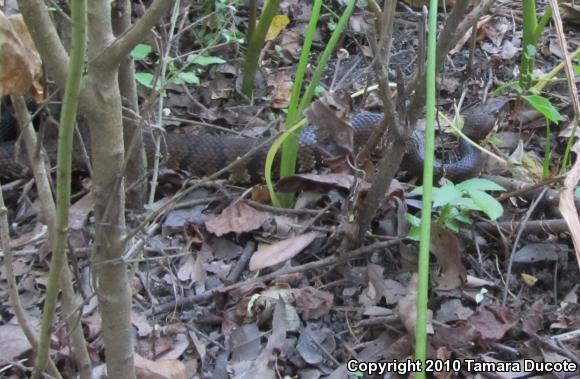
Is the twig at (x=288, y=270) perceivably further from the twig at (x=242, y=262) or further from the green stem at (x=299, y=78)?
the green stem at (x=299, y=78)

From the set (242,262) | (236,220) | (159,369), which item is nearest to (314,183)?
(236,220)

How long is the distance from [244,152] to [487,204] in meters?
1.74

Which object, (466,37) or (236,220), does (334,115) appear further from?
(466,37)

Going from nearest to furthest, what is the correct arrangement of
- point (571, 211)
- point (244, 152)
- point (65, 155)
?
point (65, 155)
point (571, 211)
point (244, 152)

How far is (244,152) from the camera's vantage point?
3.59 m

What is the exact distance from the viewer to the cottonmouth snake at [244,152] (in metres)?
3.33

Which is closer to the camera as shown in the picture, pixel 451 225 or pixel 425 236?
pixel 425 236

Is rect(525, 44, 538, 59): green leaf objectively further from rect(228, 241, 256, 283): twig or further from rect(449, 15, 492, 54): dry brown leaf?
rect(228, 241, 256, 283): twig

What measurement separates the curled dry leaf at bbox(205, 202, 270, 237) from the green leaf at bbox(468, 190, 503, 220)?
3.11 feet

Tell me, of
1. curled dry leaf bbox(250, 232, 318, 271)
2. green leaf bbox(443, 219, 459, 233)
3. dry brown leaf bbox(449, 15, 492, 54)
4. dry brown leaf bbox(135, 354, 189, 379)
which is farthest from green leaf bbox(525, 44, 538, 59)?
dry brown leaf bbox(135, 354, 189, 379)

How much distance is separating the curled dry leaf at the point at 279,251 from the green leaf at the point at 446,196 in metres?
0.60

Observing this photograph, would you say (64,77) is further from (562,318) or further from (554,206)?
(554,206)

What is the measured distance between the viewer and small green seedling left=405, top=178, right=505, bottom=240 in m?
2.09

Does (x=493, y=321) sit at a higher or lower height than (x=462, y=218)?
lower
